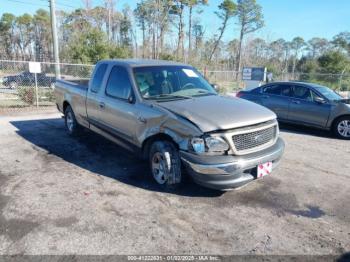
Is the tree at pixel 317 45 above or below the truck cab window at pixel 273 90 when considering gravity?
above

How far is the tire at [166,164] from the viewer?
13.4 ft

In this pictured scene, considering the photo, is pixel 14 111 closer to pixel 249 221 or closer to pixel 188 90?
pixel 188 90

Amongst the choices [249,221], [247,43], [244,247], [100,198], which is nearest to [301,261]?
[244,247]

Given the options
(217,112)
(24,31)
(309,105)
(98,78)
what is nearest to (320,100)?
(309,105)

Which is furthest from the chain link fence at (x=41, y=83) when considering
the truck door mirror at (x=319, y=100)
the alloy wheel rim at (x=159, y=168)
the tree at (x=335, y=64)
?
the alloy wheel rim at (x=159, y=168)

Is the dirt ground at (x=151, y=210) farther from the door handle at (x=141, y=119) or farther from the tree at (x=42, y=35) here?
the tree at (x=42, y=35)

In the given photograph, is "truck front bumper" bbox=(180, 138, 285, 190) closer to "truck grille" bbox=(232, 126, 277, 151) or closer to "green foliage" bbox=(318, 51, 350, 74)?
"truck grille" bbox=(232, 126, 277, 151)

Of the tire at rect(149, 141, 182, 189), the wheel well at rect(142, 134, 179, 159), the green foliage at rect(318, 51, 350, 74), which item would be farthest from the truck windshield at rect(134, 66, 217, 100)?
the green foliage at rect(318, 51, 350, 74)

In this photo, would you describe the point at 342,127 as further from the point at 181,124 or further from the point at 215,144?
the point at 181,124

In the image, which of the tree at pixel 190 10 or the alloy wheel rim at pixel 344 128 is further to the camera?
the tree at pixel 190 10

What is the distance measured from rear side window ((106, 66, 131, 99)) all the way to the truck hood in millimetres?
782

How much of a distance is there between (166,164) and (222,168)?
83cm

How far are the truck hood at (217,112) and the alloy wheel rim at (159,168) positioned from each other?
712mm

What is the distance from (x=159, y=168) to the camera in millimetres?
4387
